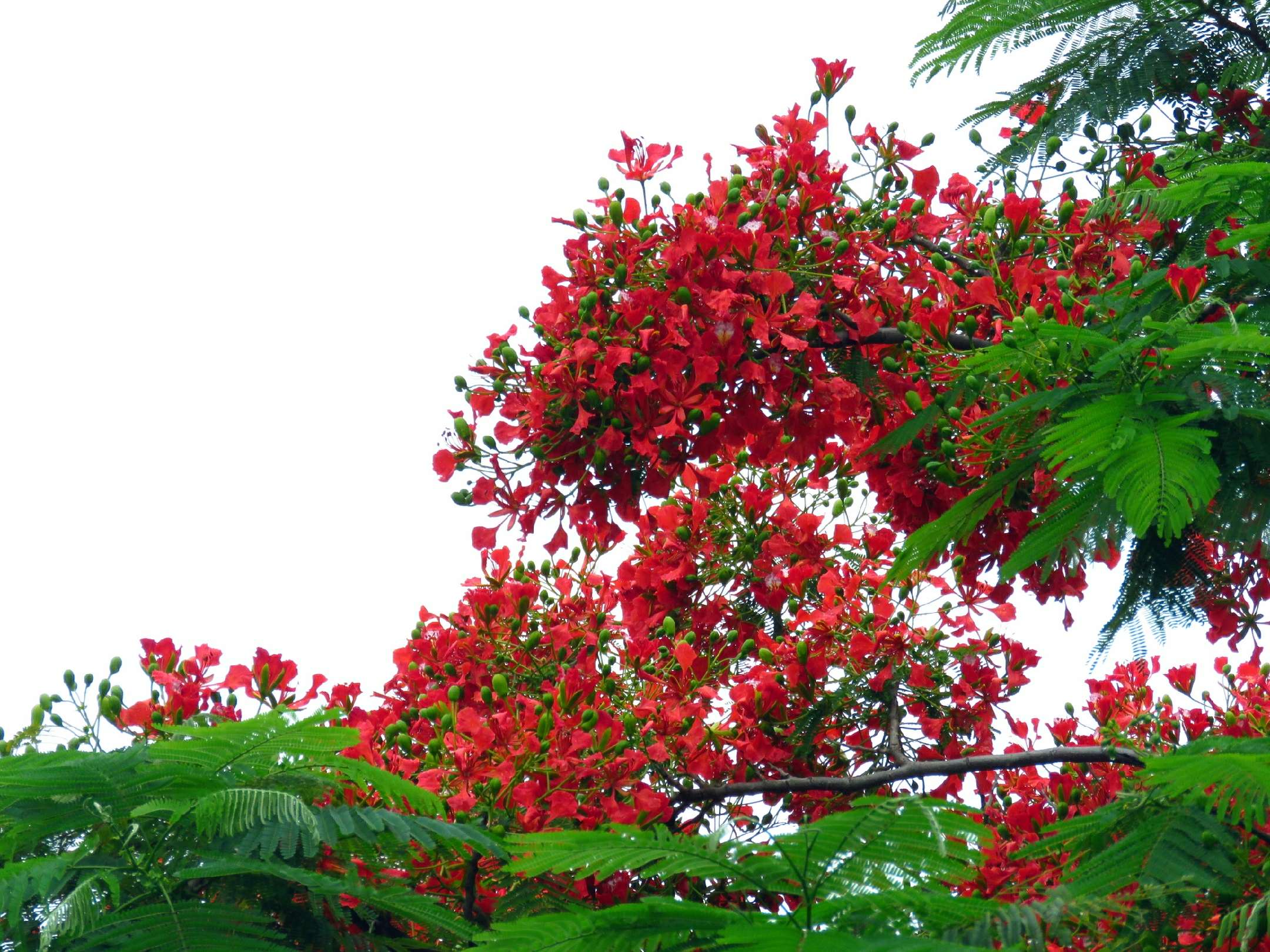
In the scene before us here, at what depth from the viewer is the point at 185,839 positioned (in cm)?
239

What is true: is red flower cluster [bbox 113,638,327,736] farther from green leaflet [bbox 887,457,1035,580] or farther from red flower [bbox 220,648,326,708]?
green leaflet [bbox 887,457,1035,580]

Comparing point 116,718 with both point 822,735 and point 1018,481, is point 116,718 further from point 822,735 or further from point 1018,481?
point 1018,481

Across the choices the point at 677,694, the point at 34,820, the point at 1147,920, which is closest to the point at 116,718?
the point at 34,820

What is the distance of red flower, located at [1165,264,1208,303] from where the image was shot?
296 cm

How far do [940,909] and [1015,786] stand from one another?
9.19ft

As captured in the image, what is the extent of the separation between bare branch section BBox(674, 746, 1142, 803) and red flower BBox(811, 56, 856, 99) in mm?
2122

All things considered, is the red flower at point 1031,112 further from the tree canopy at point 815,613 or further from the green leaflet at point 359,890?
the green leaflet at point 359,890

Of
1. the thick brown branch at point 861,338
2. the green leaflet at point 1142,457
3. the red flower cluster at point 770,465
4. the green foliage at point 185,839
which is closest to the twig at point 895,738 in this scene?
the red flower cluster at point 770,465

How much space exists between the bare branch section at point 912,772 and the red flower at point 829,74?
2.12 meters

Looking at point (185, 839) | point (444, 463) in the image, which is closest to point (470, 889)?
point (185, 839)

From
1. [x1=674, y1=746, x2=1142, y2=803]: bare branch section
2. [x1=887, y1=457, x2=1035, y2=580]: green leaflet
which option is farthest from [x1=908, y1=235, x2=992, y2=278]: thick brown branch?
[x1=674, y1=746, x2=1142, y2=803]: bare branch section

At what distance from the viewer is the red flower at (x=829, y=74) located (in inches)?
166

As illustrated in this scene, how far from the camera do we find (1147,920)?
88.5 inches

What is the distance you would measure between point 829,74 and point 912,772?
2.20 metres
